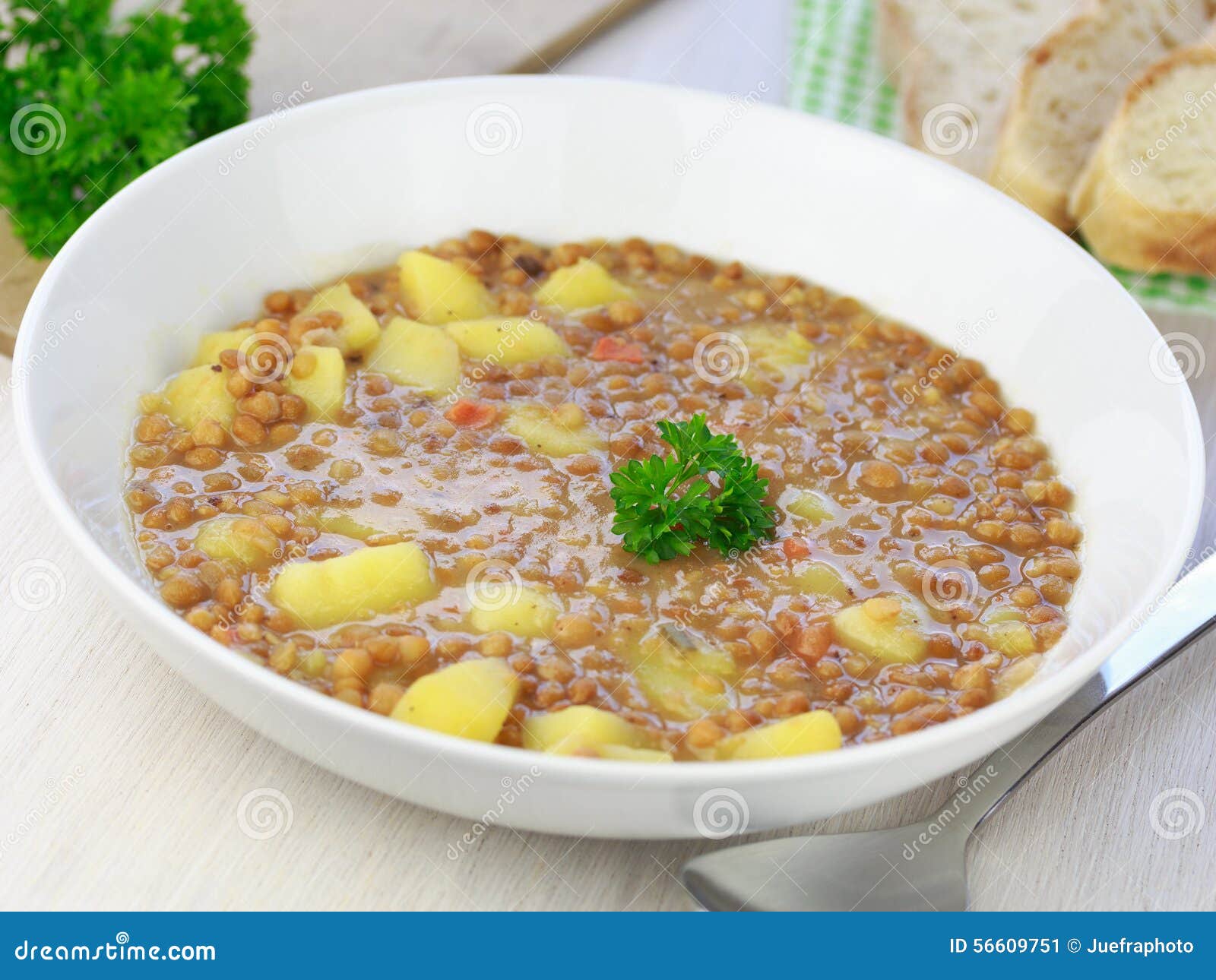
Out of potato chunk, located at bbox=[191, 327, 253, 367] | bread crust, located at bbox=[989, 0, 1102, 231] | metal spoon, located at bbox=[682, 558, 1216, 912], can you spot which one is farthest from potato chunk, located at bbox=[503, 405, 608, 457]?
bread crust, located at bbox=[989, 0, 1102, 231]

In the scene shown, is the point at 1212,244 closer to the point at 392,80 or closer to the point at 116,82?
the point at 392,80

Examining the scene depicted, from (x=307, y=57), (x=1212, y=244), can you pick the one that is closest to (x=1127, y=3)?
(x=1212, y=244)

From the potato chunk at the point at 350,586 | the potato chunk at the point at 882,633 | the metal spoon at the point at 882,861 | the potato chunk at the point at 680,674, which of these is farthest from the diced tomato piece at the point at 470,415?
the metal spoon at the point at 882,861

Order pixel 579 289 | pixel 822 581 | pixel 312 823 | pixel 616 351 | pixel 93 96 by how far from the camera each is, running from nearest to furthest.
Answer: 1. pixel 312 823
2. pixel 822 581
3. pixel 616 351
4. pixel 579 289
5. pixel 93 96

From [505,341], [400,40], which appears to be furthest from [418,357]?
[400,40]

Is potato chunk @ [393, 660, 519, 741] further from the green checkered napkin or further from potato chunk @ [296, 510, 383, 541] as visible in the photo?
the green checkered napkin

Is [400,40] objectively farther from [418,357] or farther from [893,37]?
[418,357]
